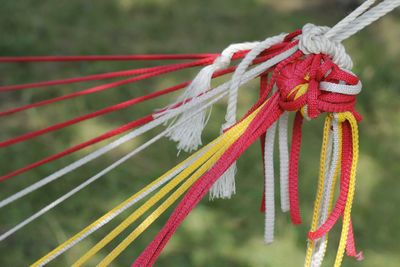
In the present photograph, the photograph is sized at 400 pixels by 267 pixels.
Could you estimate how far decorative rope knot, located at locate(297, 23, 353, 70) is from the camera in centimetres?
77

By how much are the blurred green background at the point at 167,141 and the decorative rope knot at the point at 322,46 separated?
780mm

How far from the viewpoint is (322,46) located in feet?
2.51

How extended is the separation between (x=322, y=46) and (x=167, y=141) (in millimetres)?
1069

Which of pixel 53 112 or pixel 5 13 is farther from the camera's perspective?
pixel 5 13

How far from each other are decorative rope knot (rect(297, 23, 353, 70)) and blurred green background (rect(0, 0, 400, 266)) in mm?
780

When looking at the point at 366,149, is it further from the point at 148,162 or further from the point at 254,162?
the point at 148,162

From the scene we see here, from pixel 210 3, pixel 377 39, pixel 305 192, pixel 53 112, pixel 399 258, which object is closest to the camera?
pixel 399 258

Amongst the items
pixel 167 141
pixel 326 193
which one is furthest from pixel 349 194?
pixel 167 141

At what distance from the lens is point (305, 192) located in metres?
1.64

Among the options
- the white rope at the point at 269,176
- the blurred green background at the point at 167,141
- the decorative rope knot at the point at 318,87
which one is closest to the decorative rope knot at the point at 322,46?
the decorative rope knot at the point at 318,87

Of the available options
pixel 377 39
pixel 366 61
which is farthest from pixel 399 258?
pixel 377 39

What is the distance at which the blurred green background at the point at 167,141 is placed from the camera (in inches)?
59.0

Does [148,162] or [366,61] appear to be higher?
[366,61]

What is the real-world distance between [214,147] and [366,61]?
1.46 metres
